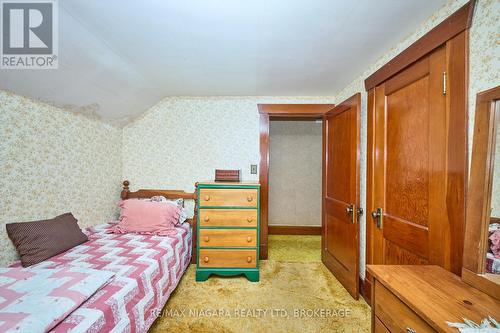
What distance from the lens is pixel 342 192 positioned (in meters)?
2.27

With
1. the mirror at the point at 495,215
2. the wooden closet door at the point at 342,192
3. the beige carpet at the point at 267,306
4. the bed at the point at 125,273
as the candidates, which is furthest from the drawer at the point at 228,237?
the mirror at the point at 495,215

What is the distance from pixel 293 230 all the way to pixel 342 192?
6.69 ft

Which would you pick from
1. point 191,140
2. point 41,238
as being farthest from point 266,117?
point 41,238

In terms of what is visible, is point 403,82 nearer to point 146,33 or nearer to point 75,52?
point 146,33

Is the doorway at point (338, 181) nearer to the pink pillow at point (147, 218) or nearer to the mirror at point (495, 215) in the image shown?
the mirror at point (495, 215)

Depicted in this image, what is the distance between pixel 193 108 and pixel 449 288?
2943mm

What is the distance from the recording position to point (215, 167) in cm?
295

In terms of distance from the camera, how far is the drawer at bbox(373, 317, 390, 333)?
102 cm

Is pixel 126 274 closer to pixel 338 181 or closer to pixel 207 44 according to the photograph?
pixel 207 44

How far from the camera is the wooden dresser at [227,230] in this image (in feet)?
7.55

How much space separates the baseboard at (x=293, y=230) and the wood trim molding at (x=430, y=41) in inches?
115

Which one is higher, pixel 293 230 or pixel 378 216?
pixel 378 216

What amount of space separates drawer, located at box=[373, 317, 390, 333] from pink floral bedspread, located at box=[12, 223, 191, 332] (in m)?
1.37

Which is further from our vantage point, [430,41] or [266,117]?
[266,117]
